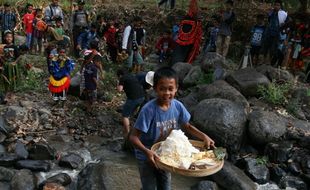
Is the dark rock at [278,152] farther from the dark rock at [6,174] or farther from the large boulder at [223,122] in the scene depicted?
the dark rock at [6,174]

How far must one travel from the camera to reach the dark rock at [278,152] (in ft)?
Result: 24.5

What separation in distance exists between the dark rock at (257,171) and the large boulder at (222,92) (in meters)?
1.37

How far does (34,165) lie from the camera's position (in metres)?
6.78

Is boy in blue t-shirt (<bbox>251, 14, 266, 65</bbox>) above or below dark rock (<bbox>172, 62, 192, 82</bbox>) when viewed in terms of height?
above

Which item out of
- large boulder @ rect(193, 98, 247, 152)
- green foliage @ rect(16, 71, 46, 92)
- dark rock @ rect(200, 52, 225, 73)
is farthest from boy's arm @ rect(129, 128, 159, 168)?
dark rock @ rect(200, 52, 225, 73)

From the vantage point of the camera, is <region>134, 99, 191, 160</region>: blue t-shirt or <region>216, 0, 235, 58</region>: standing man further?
<region>216, 0, 235, 58</region>: standing man

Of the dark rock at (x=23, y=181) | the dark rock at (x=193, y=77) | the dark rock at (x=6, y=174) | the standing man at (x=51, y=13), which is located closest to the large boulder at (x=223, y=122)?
the dark rock at (x=193, y=77)

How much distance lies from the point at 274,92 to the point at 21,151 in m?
5.55

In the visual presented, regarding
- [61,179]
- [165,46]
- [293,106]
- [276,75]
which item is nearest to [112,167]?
[61,179]

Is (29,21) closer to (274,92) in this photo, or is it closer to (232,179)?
(274,92)

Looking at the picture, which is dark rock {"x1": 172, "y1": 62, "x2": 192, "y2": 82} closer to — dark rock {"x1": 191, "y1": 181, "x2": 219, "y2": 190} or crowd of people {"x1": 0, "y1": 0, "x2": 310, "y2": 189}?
crowd of people {"x1": 0, "y1": 0, "x2": 310, "y2": 189}

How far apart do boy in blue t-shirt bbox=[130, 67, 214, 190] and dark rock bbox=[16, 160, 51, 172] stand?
126 inches

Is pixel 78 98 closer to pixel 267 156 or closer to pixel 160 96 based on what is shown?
pixel 267 156

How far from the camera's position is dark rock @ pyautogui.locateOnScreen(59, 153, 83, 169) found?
702 cm
